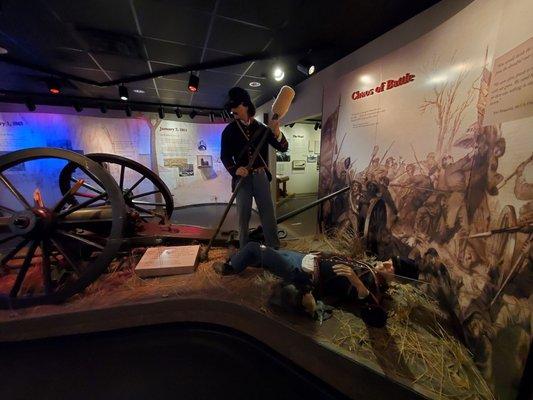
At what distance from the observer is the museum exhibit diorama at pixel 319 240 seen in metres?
1.03

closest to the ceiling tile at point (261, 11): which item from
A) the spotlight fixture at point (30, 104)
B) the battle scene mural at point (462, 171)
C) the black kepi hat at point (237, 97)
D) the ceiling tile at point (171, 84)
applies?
the black kepi hat at point (237, 97)

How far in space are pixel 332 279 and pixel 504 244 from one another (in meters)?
0.82

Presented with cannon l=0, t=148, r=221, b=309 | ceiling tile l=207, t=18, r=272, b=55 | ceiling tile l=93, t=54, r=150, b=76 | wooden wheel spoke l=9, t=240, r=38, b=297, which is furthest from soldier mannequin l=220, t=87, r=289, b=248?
ceiling tile l=93, t=54, r=150, b=76

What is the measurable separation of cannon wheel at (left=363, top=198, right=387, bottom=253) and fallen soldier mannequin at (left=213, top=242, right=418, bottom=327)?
721 millimetres

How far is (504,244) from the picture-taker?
3.35 ft

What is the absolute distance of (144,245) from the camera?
6.25 ft

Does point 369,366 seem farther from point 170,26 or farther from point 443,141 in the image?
point 170,26

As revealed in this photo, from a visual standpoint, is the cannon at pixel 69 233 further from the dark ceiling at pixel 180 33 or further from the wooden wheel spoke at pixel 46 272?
the dark ceiling at pixel 180 33

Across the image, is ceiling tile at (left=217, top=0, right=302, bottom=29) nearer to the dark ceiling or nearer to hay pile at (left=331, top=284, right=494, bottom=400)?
the dark ceiling

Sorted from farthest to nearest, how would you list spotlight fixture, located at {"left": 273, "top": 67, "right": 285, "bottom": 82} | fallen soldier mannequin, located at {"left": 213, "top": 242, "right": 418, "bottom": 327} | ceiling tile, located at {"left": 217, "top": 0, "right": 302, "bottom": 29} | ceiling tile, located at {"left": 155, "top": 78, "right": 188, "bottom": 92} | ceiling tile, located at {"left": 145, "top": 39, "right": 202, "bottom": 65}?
Result: 1. ceiling tile, located at {"left": 155, "top": 78, "right": 188, "bottom": 92}
2. spotlight fixture, located at {"left": 273, "top": 67, "right": 285, "bottom": 82}
3. ceiling tile, located at {"left": 145, "top": 39, "right": 202, "bottom": 65}
4. ceiling tile, located at {"left": 217, "top": 0, "right": 302, "bottom": 29}
5. fallen soldier mannequin, located at {"left": 213, "top": 242, "right": 418, "bottom": 327}

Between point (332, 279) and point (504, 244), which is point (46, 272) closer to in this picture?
point (332, 279)

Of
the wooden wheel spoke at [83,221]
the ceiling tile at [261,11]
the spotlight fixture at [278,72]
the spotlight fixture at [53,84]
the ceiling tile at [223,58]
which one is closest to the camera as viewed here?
the wooden wheel spoke at [83,221]

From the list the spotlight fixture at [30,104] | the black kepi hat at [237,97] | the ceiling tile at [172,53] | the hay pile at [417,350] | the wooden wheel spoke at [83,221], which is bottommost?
the hay pile at [417,350]

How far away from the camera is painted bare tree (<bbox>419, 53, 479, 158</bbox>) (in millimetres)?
1349
